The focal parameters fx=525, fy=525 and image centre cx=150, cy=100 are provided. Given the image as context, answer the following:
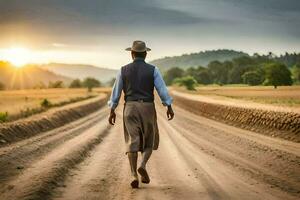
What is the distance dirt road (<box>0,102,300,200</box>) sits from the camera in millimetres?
8359

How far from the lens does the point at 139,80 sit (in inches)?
358

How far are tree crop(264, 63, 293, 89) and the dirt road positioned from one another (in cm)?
8046

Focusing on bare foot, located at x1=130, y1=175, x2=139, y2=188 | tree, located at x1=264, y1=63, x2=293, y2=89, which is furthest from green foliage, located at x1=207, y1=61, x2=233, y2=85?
bare foot, located at x1=130, y1=175, x2=139, y2=188

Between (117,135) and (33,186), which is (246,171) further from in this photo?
(117,135)

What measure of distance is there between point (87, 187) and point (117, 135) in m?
11.3

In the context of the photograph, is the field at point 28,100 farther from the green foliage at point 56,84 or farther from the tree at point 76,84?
the tree at point 76,84

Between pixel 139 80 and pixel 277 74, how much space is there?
90272mm

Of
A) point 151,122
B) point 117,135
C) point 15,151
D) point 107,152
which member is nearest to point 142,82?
point 151,122

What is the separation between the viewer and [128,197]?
7977 mm

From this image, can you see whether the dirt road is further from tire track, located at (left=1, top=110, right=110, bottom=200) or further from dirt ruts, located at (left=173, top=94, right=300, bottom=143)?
dirt ruts, located at (left=173, top=94, right=300, bottom=143)

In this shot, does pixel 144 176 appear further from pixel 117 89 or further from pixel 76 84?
pixel 76 84

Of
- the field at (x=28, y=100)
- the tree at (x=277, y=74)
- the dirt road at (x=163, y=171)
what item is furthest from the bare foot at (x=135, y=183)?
the tree at (x=277, y=74)

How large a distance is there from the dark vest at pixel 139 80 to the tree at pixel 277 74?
89.0 m

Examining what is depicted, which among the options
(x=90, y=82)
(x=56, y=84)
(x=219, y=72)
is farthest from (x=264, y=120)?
(x=90, y=82)
